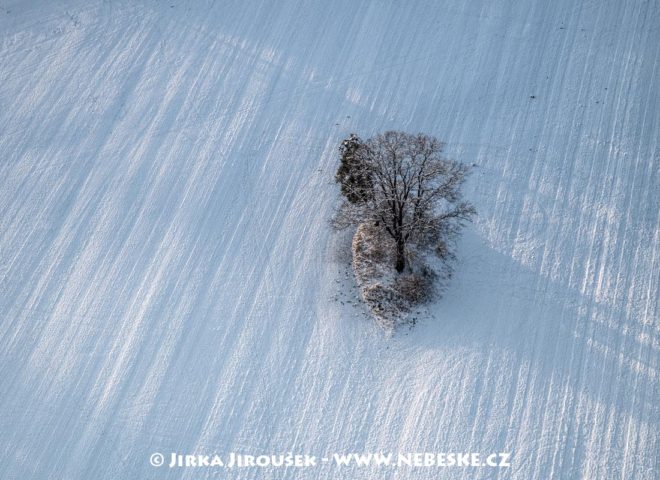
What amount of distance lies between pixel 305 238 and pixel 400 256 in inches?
178

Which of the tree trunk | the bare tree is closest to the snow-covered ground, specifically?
the tree trunk

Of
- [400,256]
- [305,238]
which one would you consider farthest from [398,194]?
[305,238]

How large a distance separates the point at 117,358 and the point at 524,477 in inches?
648

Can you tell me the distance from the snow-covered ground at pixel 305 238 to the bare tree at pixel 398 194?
2359mm

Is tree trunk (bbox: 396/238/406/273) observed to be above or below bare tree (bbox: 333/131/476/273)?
below

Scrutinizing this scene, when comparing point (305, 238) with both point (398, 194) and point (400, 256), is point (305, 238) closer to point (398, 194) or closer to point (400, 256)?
point (400, 256)

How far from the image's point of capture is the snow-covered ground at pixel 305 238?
23141mm

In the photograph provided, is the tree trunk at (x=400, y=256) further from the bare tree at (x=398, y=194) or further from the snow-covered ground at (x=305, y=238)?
the snow-covered ground at (x=305, y=238)

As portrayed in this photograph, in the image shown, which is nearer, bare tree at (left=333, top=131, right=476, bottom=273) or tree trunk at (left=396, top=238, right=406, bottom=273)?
bare tree at (left=333, top=131, right=476, bottom=273)

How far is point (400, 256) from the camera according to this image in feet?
83.3

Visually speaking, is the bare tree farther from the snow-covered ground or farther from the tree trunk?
the snow-covered ground

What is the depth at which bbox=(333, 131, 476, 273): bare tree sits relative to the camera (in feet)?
75.9

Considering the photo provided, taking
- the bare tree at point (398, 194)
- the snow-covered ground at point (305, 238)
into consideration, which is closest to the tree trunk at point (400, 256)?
the bare tree at point (398, 194)

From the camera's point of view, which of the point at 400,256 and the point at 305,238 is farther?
the point at 305,238
